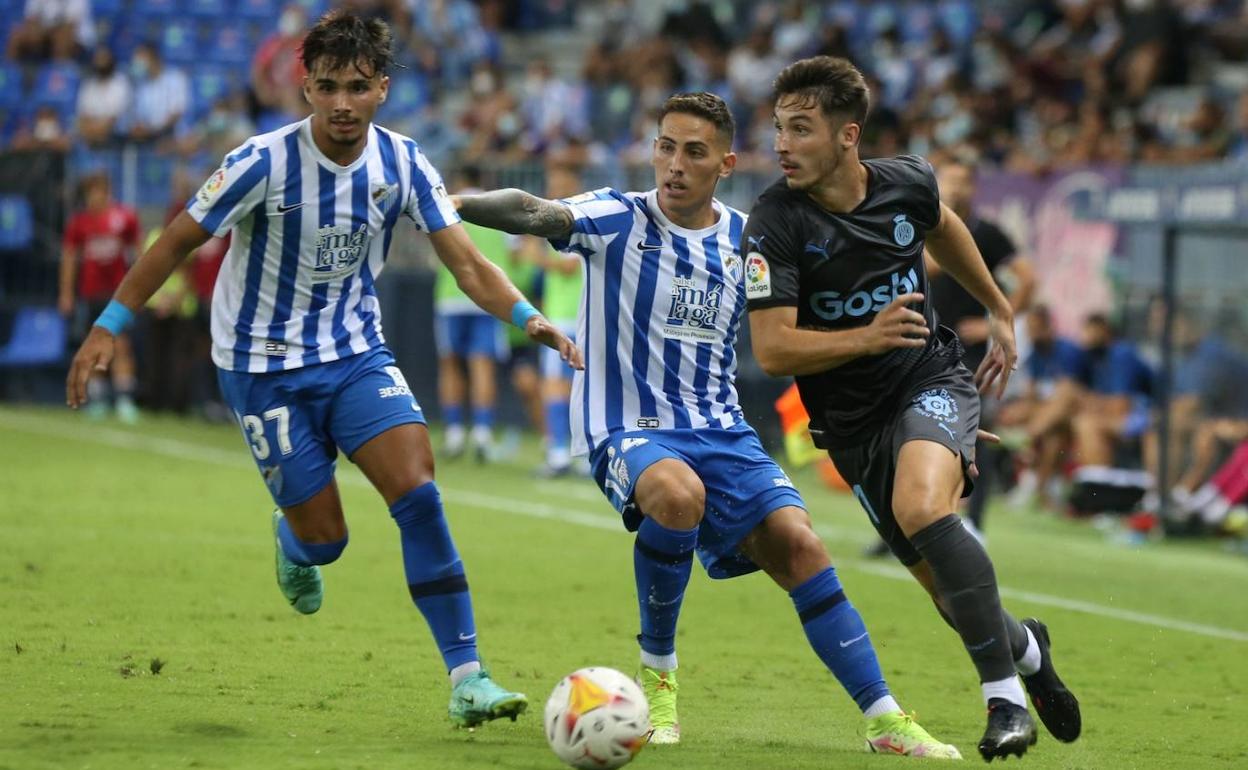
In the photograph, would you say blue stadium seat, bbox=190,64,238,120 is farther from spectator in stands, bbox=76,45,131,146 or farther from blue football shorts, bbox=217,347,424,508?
blue football shorts, bbox=217,347,424,508

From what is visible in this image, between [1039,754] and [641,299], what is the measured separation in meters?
2.02

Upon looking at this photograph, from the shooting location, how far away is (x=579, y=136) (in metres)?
22.2

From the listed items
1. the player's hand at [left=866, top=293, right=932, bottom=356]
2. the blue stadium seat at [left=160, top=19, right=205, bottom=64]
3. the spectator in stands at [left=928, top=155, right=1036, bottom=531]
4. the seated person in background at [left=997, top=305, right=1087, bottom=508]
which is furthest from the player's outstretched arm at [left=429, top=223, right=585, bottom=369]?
the blue stadium seat at [left=160, top=19, right=205, bottom=64]

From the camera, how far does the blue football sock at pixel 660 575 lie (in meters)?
6.16

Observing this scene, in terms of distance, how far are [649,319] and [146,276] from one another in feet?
5.54

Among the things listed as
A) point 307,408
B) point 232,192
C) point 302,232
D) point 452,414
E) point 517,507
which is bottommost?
point 517,507

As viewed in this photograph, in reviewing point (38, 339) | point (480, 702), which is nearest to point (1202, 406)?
point (480, 702)

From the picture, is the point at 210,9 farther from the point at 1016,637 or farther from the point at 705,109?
the point at 1016,637

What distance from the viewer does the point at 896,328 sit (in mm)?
5793

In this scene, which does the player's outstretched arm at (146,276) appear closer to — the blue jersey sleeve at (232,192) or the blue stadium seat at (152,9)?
the blue jersey sleeve at (232,192)

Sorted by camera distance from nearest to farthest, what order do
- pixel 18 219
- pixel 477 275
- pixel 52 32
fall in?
pixel 477 275 < pixel 18 219 < pixel 52 32

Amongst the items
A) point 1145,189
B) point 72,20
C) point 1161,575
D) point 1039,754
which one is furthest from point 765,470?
point 72,20

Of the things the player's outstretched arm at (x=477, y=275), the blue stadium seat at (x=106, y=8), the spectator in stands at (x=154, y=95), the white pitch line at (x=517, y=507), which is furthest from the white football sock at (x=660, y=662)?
the blue stadium seat at (x=106, y=8)

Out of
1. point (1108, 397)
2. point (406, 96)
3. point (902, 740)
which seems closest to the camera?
point (902, 740)
